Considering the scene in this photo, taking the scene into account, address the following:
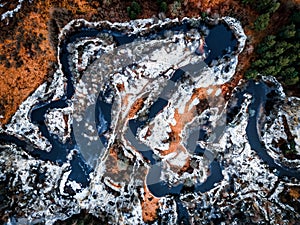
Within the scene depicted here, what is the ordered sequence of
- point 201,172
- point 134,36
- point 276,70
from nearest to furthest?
point 276,70, point 134,36, point 201,172

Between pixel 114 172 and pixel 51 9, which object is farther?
pixel 114 172

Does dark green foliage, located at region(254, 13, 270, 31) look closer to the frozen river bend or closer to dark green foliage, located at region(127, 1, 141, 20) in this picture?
the frozen river bend

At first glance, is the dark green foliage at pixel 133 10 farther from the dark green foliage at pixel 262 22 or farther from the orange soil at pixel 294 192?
the orange soil at pixel 294 192

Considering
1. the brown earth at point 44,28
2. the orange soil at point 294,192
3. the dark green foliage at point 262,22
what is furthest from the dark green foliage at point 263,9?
the orange soil at point 294,192

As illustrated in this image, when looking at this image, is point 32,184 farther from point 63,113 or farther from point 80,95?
point 80,95

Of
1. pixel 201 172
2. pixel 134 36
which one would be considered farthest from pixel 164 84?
pixel 201 172

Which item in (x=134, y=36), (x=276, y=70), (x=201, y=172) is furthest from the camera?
(x=201, y=172)
